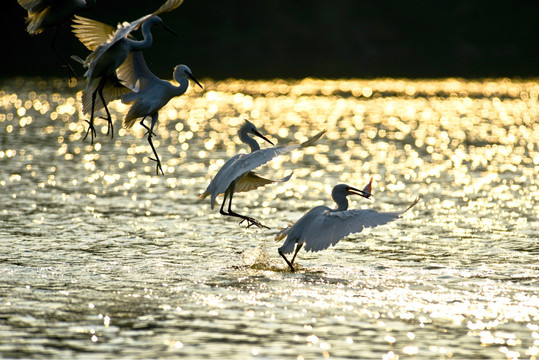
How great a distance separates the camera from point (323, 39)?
3824 inches

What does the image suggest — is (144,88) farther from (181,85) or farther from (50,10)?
(50,10)

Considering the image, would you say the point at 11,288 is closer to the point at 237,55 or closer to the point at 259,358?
the point at 259,358

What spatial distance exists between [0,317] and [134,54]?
15.0 feet

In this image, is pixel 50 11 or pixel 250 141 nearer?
pixel 50 11

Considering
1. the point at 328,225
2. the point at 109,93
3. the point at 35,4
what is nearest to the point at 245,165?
the point at 328,225

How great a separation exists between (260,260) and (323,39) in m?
83.8

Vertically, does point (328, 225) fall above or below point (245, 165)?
below

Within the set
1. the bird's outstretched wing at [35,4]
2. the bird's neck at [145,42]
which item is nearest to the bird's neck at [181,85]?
the bird's neck at [145,42]

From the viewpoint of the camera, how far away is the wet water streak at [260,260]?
10.6 m

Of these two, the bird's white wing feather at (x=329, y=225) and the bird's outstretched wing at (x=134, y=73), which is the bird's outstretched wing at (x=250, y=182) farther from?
the bird's outstretched wing at (x=134, y=73)

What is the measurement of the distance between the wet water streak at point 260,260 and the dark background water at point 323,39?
51906 millimetres

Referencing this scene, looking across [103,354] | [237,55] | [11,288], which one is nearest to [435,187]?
[11,288]

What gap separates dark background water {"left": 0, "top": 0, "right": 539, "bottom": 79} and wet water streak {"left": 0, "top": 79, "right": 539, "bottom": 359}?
170 ft

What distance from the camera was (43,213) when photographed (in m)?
19.8
